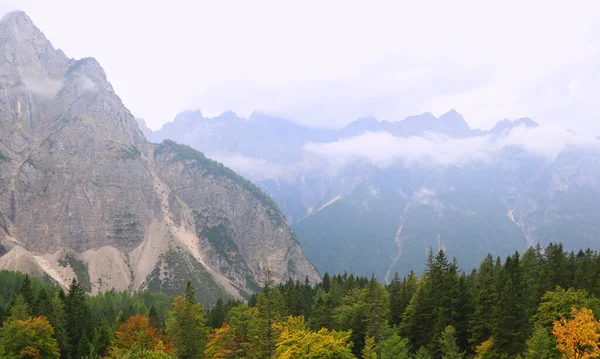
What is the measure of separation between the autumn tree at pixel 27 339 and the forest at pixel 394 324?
137mm

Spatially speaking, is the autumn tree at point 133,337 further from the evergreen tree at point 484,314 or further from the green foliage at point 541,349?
the green foliage at point 541,349

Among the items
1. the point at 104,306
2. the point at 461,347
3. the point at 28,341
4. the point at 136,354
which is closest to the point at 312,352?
the point at 136,354

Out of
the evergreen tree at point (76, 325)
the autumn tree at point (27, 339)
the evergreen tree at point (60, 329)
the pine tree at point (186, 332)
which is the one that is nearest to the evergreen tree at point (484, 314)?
the pine tree at point (186, 332)

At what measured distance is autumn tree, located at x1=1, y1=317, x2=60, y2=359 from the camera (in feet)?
201

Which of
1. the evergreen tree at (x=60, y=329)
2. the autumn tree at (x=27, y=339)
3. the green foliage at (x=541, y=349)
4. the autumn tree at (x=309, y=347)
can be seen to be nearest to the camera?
the green foliage at (x=541, y=349)

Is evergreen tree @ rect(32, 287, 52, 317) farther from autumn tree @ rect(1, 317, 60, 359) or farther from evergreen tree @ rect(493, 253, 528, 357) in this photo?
evergreen tree @ rect(493, 253, 528, 357)

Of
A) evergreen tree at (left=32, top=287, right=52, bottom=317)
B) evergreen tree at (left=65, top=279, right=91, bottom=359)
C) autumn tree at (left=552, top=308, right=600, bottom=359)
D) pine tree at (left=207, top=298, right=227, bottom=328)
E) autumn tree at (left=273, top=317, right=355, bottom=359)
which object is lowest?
pine tree at (left=207, top=298, right=227, bottom=328)

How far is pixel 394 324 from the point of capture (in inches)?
2557

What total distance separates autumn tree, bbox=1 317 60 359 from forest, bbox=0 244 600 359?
0.14m

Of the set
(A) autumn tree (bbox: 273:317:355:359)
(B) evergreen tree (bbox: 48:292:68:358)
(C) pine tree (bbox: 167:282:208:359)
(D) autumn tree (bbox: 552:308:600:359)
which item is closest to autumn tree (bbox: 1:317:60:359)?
(B) evergreen tree (bbox: 48:292:68:358)

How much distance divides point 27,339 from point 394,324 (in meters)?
53.9

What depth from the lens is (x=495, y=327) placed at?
5078 centimetres

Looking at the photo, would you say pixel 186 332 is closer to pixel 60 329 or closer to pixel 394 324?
pixel 60 329

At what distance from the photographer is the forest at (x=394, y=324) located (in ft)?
143
